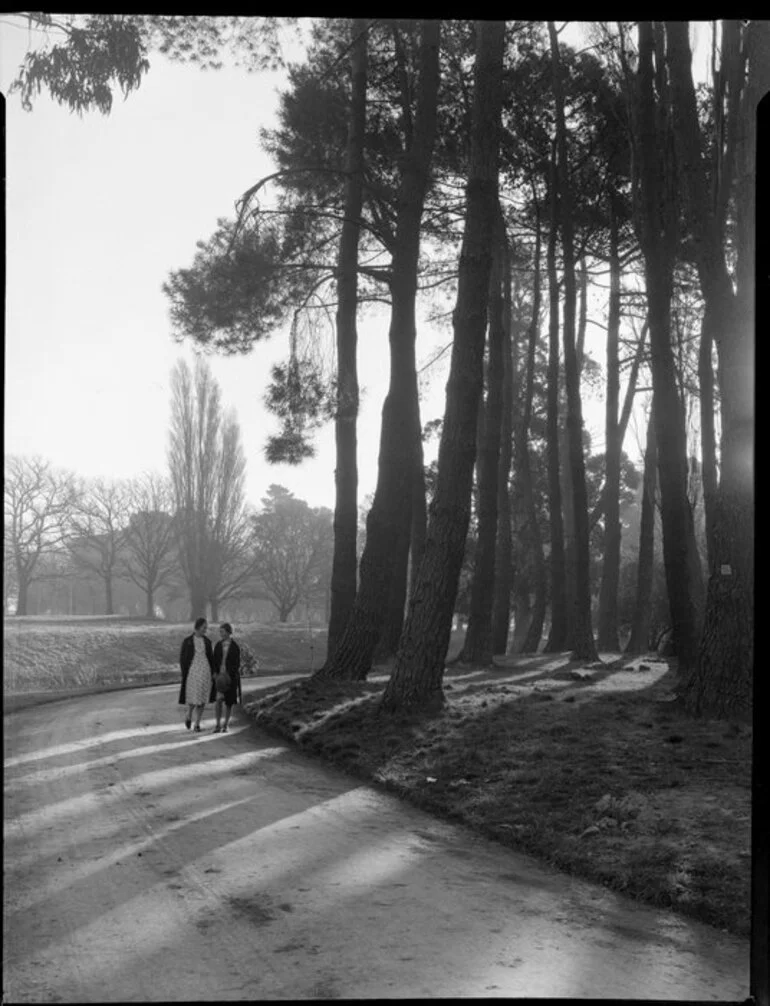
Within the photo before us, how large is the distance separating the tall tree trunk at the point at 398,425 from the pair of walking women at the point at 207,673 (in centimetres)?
304

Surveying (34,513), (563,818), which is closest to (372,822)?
(563,818)

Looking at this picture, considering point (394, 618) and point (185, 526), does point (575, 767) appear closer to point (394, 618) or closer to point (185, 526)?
point (394, 618)

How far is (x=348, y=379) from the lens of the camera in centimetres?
1984

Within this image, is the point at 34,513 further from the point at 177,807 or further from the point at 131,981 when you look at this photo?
the point at 131,981

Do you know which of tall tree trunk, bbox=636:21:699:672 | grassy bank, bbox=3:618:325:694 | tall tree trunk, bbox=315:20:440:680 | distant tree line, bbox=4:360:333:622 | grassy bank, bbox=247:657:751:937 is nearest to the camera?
grassy bank, bbox=247:657:751:937

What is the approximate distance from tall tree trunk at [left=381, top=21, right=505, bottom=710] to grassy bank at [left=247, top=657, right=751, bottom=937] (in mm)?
707

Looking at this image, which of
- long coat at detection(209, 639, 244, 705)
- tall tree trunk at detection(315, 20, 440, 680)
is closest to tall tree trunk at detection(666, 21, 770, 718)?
long coat at detection(209, 639, 244, 705)

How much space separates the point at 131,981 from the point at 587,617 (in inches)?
791

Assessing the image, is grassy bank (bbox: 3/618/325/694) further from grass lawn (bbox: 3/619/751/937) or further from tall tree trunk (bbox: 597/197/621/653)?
grass lawn (bbox: 3/619/751/937)

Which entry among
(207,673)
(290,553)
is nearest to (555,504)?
(207,673)

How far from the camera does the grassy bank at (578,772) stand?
21.8ft

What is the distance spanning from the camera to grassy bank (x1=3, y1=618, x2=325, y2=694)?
29047 millimetres

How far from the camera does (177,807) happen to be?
8.52m

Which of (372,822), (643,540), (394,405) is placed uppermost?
(394,405)
